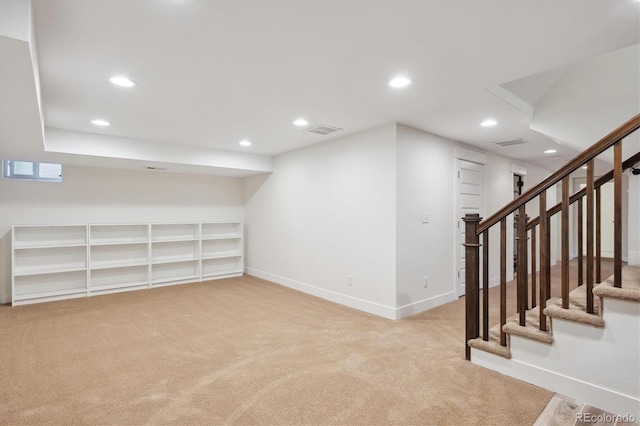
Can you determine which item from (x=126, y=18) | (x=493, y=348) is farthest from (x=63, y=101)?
(x=493, y=348)

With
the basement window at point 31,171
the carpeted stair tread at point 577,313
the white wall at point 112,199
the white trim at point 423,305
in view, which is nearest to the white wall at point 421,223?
the white trim at point 423,305

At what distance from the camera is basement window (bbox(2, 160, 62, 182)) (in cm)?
457

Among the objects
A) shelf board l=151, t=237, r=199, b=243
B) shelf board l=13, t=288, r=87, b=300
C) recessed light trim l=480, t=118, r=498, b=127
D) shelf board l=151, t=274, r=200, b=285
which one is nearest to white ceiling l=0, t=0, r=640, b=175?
recessed light trim l=480, t=118, r=498, b=127

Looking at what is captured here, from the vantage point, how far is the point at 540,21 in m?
1.79

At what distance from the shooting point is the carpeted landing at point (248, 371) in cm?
199

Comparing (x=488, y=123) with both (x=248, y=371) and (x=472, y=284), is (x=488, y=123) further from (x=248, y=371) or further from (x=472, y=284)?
(x=248, y=371)

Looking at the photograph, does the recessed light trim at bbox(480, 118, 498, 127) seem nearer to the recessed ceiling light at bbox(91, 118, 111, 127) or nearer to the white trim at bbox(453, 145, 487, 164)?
the white trim at bbox(453, 145, 487, 164)

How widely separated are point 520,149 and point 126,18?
545 cm

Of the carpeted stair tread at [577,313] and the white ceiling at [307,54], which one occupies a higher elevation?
the white ceiling at [307,54]

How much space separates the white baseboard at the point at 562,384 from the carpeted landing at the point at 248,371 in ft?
0.22

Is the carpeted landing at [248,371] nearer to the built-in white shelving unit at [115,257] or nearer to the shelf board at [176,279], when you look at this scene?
the built-in white shelving unit at [115,257]

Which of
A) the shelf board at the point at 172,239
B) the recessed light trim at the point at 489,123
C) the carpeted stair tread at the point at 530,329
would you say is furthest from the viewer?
the shelf board at the point at 172,239

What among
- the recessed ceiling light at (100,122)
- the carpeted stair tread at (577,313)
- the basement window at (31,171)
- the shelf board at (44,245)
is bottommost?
the carpeted stair tread at (577,313)

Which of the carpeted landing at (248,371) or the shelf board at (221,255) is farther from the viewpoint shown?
the shelf board at (221,255)
